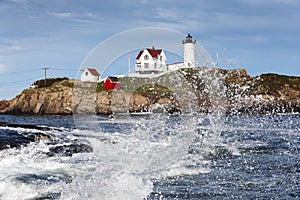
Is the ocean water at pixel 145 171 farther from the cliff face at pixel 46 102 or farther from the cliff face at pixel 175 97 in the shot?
the cliff face at pixel 46 102

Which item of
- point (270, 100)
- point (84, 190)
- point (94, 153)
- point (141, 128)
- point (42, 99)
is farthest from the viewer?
point (270, 100)

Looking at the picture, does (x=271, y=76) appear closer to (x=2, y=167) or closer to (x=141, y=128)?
(x=141, y=128)

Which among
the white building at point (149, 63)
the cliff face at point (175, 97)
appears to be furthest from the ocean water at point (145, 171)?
the cliff face at point (175, 97)

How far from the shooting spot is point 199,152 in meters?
17.4

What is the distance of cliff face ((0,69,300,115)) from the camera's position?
21.8m

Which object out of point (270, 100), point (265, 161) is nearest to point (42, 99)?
point (270, 100)

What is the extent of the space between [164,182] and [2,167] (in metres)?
5.65

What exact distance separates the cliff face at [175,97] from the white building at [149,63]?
2000mm

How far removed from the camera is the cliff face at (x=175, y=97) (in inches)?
859

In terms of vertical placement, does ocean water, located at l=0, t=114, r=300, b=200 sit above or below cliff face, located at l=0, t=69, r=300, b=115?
below

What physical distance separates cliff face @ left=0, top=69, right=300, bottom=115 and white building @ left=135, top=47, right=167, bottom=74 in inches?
78.8

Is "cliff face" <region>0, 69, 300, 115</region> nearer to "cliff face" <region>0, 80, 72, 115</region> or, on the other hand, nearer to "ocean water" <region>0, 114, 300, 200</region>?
"cliff face" <region>0, 80, 72, 115</region>

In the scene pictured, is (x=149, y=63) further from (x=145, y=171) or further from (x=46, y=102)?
(x=46, y=102)

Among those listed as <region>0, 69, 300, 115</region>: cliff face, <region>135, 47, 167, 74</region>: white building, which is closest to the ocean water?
<region>135, 47, 167, 74</region>: white building
